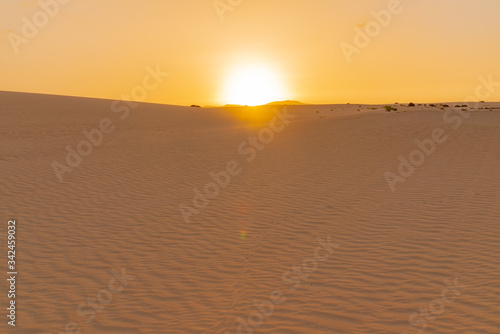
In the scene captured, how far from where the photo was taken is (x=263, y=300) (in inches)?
217

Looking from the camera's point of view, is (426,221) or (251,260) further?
(426,221)

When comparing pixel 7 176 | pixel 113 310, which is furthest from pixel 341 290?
pixel 7 176

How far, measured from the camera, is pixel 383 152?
15914 millimetres

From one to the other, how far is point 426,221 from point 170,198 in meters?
5.87

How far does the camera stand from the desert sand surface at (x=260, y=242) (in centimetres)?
513

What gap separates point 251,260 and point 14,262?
368 cm

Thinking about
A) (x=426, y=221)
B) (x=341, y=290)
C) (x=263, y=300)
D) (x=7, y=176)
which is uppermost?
(x=7, y=176)

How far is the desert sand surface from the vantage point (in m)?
5.13

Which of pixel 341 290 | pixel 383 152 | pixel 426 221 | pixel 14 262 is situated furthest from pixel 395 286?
pixel 383 152

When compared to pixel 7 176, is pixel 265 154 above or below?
above

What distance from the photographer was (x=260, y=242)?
7.64 meters

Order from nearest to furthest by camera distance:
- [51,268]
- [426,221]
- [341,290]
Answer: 1. [341,290]
2. [51,268]
3. [426,221]

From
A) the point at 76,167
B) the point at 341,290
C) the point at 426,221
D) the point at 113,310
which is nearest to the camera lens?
the point at 113,310

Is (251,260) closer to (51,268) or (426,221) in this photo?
(51,268)
